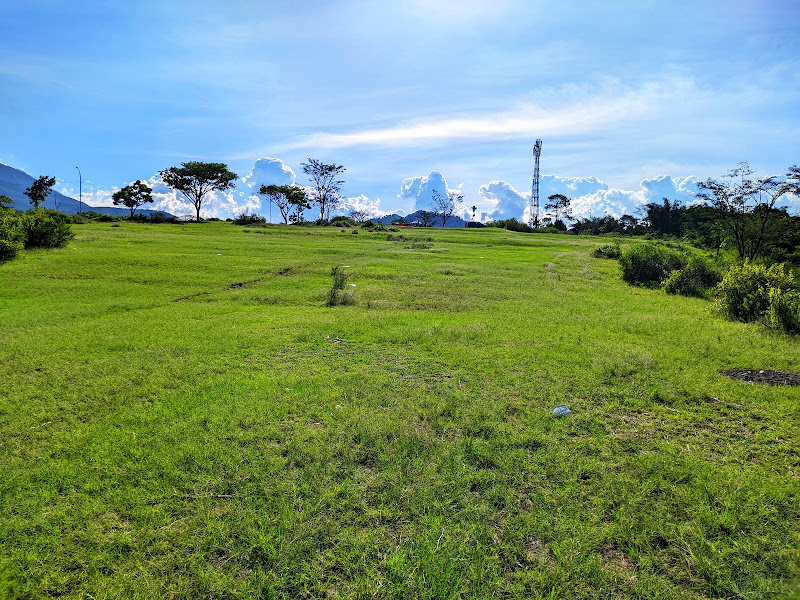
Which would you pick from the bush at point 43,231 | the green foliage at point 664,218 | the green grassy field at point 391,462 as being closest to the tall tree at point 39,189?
the bush at point 43,231

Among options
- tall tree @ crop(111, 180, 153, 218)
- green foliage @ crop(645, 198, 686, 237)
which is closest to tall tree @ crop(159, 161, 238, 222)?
tall tree @ crop(111, 180, 153, 218)

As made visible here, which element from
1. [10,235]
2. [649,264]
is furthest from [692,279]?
[10,235]

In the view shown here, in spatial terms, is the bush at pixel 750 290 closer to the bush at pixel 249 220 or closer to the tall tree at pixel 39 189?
the bush at pixel 249 220

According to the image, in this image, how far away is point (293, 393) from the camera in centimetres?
590

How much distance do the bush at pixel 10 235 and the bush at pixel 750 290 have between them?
2485 centimetres

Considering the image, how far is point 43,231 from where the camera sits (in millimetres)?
19344

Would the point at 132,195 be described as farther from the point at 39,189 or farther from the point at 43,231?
the point at 43,231

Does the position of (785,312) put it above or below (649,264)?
below

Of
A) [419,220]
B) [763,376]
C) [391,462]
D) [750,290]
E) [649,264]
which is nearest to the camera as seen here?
[391,462]

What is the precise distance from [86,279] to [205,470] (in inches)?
Result: 547

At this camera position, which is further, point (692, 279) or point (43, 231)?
point (43, 231)

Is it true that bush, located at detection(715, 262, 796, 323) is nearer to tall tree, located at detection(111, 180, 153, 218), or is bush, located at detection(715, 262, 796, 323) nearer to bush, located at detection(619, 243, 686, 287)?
bush, located at detection(619, 243, 686, 287)

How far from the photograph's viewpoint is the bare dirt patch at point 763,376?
666 centimetres

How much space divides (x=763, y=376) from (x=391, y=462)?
664 cm
